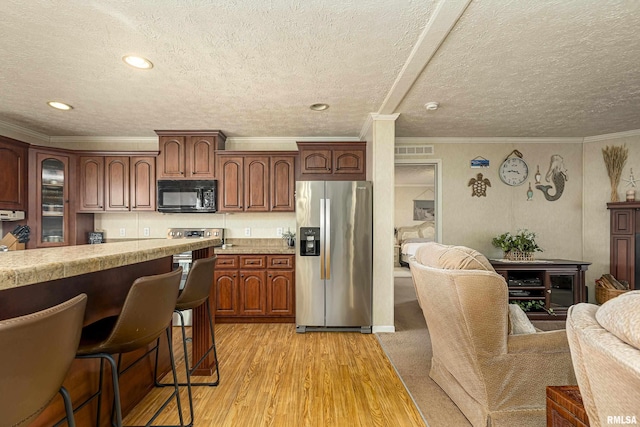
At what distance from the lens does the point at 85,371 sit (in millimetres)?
1497

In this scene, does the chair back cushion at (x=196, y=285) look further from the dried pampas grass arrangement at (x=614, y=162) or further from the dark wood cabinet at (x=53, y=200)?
the dried pampas grass arrangement at (x=614, y=162)

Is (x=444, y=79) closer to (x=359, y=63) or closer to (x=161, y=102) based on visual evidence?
(x=359, y=63)

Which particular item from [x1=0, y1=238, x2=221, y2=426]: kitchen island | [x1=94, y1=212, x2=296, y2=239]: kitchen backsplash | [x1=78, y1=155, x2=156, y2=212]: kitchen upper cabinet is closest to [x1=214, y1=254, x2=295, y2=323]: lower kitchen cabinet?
[x1=94, y1=212, x2=296, y2=239]: kitchen backsplash

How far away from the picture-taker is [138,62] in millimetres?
2260

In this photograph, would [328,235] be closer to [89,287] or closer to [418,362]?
[418,362]

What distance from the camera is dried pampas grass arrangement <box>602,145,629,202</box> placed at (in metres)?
4.01

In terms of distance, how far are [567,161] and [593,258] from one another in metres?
1.38

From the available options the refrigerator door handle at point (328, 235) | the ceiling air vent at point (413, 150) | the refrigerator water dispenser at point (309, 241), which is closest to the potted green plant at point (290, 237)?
the refrigerator water dispenser at point (309, 241)

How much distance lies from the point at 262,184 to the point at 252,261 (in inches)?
40.1

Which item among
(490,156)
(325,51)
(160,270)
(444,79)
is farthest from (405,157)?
(160,270)

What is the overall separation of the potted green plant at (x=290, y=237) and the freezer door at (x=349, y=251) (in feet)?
2.89

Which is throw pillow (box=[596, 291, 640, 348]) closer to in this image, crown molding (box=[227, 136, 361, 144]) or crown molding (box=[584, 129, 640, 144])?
crown molding (box=[227, 136, 361, 144])

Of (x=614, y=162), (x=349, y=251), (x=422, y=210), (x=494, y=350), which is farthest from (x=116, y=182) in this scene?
(x=422, y=210)

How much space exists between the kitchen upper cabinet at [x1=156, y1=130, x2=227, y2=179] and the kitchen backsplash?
0.66 m
